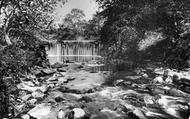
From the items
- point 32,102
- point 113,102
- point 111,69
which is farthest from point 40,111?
point 111,69

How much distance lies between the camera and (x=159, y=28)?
11.7 meters

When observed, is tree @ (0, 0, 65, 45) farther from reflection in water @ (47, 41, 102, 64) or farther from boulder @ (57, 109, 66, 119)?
reflection in water @ (47, 41, 102, 64)

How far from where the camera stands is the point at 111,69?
11086 millimetres

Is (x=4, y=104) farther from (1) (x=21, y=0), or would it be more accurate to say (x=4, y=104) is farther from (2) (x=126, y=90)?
(1) (x=21, y=0)

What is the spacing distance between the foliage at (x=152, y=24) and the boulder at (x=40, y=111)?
6.80 meters

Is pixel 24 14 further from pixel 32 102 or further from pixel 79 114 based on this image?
pixel 79 114

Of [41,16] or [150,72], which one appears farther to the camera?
[41,16]

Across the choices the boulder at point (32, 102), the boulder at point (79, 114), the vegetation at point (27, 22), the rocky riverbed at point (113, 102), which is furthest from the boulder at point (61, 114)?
the vegetation at point (27, 22)

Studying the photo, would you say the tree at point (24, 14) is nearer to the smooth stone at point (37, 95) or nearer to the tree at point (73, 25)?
the smooth stone at point (37, 95)

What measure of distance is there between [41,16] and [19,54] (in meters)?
5.83

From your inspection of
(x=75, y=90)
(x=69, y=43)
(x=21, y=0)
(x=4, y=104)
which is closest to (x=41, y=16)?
(x=21, y=0)

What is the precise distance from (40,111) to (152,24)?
29.7ft

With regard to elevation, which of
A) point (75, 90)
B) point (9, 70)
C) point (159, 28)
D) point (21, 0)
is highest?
point (21, 0)

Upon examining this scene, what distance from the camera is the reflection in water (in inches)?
706
